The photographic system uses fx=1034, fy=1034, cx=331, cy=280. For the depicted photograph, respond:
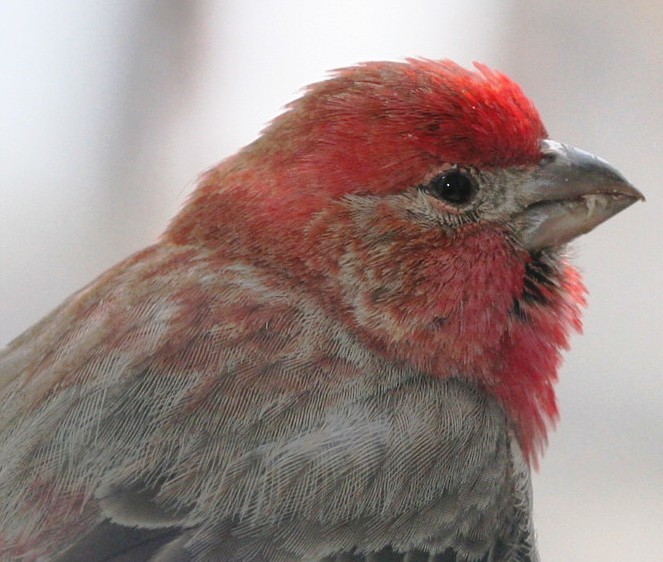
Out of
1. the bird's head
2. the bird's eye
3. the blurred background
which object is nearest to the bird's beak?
the bird's head

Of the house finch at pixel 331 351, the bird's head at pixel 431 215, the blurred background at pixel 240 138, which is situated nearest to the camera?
the house finch at pixel 331 351

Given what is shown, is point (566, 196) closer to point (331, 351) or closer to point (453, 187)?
point (453, 187)

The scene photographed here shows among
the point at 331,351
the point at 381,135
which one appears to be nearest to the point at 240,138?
the point at 381,135

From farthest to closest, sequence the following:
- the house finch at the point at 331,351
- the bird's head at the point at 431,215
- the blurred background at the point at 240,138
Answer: the blurred background at the point at 240,138
the bird's head at the point at 431,215
the house finch at the point at 331,351

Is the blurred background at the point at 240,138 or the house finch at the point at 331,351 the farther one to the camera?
the blurred background at the point at 240,138

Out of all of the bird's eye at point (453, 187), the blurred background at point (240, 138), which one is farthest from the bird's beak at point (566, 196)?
the blurred background at point (240, 138)

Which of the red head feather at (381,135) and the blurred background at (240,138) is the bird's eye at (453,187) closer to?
the red head feather at (381,135)

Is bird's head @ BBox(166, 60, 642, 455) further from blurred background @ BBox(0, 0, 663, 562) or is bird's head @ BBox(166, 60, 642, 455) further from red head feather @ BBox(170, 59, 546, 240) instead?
blurred background @ BBox(0, 0, 663, 562)
